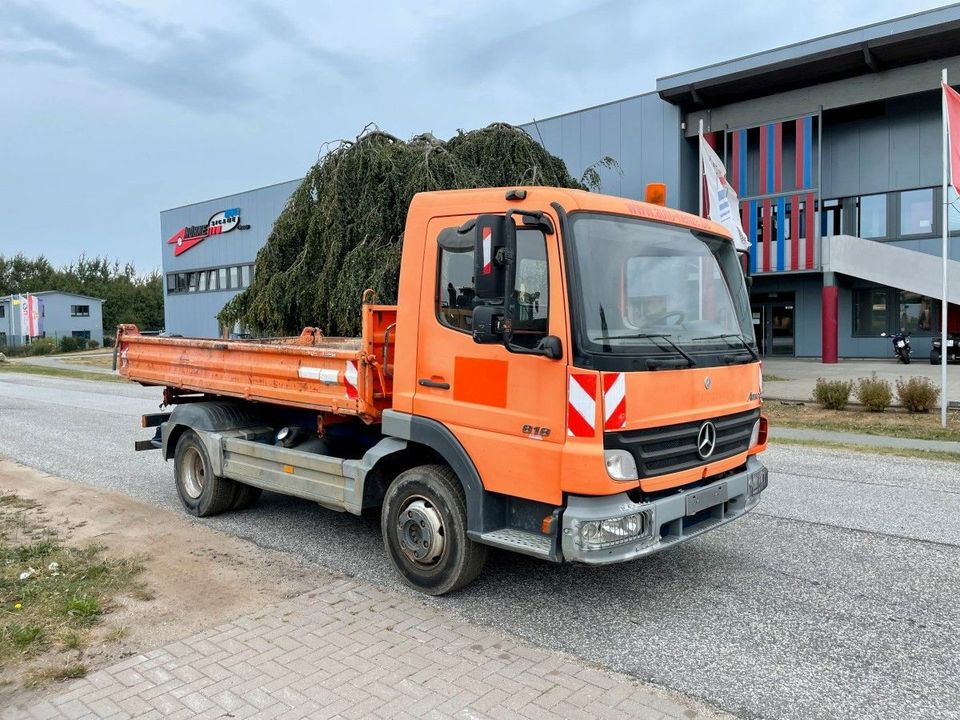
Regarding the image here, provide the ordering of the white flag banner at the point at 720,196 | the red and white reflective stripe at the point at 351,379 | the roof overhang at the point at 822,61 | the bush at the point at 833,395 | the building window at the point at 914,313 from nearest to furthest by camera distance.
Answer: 1. the red and white reflective stripe at the point at 351,379
2. the bush at the point at 833,395
3. the white flag banner at the point at 720,196
4. the roof overhang at the point at 822,61
5. the building window at the point at 914,313

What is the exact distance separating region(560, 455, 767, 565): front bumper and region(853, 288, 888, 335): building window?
26.5 meters

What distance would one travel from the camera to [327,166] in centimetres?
1688

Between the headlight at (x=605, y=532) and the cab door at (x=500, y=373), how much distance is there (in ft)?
0.78

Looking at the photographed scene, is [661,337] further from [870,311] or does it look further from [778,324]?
[778,324]

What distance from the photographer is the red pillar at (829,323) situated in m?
26.3

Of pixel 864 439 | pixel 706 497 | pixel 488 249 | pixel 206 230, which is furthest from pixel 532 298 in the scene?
pixel 206 230

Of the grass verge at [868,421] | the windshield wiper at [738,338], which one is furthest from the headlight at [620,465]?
the grass verge at [868,421]

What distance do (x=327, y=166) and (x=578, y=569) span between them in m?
13.6

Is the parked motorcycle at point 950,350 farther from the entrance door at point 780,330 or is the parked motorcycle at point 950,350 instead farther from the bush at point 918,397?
the bush at point 918,397

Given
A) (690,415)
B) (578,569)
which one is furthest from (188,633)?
(690,415)

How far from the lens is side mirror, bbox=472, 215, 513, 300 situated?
13.4ft

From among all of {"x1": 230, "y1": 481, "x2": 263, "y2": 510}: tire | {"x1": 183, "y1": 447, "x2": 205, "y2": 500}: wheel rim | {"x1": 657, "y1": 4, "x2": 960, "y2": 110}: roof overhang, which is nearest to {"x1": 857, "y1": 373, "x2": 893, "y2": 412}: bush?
{"x1": 230, "y1": 481, "x2": 263, "y2": 510}: tire

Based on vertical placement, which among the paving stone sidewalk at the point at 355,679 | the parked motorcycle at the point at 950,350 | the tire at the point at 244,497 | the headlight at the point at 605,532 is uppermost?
the parked motorcycle at the point at 950,350

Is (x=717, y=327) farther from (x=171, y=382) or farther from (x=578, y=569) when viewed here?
(x=171, y=382)
